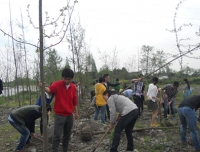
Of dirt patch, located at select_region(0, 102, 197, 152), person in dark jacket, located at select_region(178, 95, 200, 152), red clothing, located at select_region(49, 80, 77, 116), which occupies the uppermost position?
red clothing, located at select_region(49, 80, 77, 116)

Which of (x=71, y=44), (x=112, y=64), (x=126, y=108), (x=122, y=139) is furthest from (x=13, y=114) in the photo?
(x=112, y=64)

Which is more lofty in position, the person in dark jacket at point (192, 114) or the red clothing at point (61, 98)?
the red clothing at point (61, 98)

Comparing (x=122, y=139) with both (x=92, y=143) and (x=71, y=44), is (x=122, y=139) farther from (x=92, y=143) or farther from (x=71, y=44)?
(x=71, y=44)

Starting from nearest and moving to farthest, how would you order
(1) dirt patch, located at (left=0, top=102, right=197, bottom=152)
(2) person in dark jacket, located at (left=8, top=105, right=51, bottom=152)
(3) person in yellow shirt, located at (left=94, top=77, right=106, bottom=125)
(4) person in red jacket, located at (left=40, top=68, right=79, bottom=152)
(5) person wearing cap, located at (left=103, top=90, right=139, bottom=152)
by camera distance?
(4) person in red jacket, located at (left=40, top=68, right=79, bottom=152), (5) person wearing cap, located at (left=103, top=90, right=139, bottom=152), (2) person in dark jacket, located at (left=8, top=105, right=51, bottom=152), (1) dirt patch, located at (left=0, top=102, right=197, bottom=152), (3) person in yellow shirt, located at (left=94, top=77, right=106, bottom=125)

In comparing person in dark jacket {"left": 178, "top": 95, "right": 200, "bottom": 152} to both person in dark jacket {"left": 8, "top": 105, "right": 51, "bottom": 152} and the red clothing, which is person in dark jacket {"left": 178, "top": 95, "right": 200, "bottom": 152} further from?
person in dark jacket {"left": 8, "top": 105, "right": 51, "bottom": 152}

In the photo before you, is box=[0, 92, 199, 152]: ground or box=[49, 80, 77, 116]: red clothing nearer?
box=[49, 80, 77, 116]: red clothing

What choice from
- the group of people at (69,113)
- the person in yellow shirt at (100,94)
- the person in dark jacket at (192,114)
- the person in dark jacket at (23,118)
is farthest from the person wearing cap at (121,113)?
the person in yellow shirt at (100,94)

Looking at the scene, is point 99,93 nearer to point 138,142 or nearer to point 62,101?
point 138,142

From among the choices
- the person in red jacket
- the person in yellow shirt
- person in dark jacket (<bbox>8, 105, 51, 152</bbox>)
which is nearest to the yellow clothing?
the person in yellow shirt

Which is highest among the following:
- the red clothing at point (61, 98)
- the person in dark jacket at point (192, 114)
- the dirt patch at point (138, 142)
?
the red clothing at point (61, 98)

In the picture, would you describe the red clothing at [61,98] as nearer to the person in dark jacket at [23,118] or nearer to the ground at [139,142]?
the person in dark jacket at [23,118]

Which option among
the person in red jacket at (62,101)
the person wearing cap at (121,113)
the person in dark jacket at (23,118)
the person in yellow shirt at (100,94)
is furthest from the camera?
the person in yellow shirt at (100,94)

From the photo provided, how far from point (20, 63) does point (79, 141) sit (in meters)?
8.83

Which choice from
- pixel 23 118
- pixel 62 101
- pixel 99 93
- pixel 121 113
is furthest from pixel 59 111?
pixel 99 93
